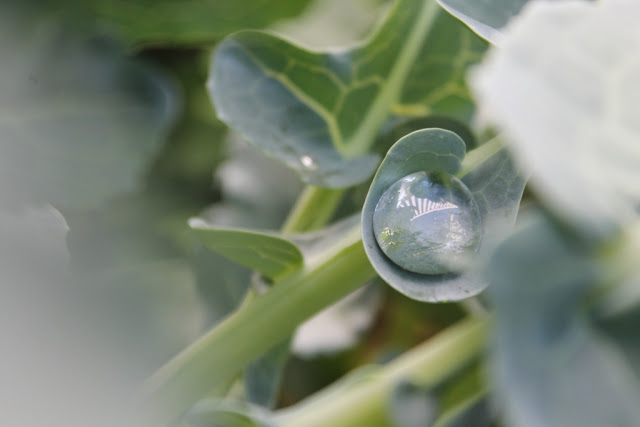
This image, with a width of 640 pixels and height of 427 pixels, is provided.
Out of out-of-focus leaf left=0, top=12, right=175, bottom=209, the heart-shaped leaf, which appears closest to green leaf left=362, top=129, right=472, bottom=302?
the heart-shaped leaf

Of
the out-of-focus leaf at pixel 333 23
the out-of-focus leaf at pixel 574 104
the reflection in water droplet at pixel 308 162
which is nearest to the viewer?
the out-of-focus leaf at pixel 574 104

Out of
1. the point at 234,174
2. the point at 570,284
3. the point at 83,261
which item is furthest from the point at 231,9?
the point at 570,284

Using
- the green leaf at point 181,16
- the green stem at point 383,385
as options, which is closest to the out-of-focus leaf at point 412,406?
the green stem at point 383,385

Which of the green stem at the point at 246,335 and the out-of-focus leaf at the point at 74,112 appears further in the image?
the out-of-focus leaf at the point at 74,112

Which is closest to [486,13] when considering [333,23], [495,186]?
[495,186]

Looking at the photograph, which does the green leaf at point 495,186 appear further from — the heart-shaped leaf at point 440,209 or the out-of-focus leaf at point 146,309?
the out-of-focus leaf at point 146,309

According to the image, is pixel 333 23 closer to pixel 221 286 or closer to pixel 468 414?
pixel 221 286
